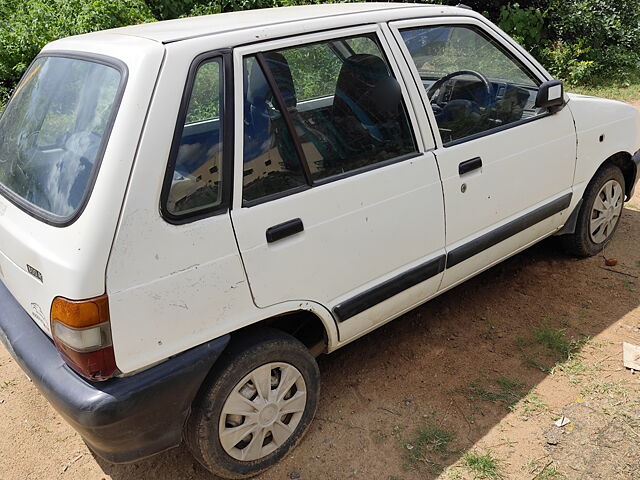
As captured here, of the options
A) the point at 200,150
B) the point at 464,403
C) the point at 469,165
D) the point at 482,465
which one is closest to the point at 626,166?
the point at 469,165

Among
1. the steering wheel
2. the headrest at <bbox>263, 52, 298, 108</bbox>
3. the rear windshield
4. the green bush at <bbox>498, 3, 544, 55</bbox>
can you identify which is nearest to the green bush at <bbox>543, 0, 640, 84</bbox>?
the green bush at <bbox>498, 3, 544, 55</bbox>

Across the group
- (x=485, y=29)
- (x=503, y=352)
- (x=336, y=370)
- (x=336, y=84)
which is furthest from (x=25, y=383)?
(x=485, y=29)

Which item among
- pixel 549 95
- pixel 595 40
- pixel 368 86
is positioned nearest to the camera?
pixel 368 86

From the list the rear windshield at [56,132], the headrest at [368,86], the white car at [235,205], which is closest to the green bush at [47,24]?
the rear windshield at [56,132]

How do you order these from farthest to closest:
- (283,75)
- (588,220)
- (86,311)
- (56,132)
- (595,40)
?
(595,40), (588,220), (283,75), (56,132), (86,311)

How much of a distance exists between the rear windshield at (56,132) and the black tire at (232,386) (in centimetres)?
84

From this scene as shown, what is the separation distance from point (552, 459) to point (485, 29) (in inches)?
89.0

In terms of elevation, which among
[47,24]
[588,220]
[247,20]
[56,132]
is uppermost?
[47,24]

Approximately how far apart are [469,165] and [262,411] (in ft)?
5.29

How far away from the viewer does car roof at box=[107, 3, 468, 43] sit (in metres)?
Answer: 2.43

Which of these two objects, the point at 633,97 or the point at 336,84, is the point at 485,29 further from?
the point at 633,97

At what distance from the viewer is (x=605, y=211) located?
13.9ft

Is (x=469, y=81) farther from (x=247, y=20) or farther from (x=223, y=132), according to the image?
(x=223, y=132)

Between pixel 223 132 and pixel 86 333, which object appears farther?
pixel 223 132
